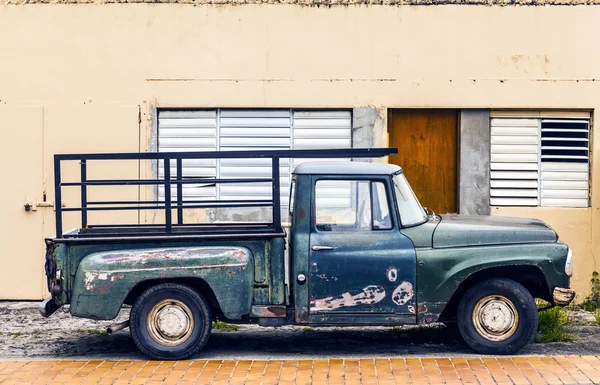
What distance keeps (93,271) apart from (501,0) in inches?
266

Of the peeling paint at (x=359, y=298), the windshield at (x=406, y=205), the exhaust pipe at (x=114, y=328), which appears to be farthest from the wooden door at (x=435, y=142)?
the exhaust pipe at (x=114, y=328)

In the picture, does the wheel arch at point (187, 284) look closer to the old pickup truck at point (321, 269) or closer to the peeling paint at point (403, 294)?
the old pickup truck at point (321, 269)

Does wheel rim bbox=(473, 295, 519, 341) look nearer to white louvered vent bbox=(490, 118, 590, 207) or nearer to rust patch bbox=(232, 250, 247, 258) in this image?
rust patch bbox=(232, 250, 247, 258)

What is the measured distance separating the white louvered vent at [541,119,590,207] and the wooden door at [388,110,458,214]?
1.24 m

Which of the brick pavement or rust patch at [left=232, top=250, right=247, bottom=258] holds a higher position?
rust patch at [left=232, top=250, right=247, bottom=258]

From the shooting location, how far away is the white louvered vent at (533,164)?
1148cm

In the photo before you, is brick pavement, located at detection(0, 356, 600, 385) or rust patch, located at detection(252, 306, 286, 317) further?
rust patch, located at detection(252, 306, 286, 317)

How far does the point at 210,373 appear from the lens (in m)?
7.26

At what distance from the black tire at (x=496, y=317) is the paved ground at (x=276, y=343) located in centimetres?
20

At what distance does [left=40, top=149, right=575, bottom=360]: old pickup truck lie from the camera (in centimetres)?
771

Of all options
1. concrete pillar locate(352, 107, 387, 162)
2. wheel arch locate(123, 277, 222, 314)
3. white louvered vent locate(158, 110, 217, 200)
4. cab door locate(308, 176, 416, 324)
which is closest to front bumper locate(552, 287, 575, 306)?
cab door locate(308, 176, 416, 324)

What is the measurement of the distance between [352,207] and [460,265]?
3.73 feet

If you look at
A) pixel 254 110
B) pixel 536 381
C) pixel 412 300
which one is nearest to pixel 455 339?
pixel 412 300

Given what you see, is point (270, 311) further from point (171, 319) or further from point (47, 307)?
point (47, 307)
